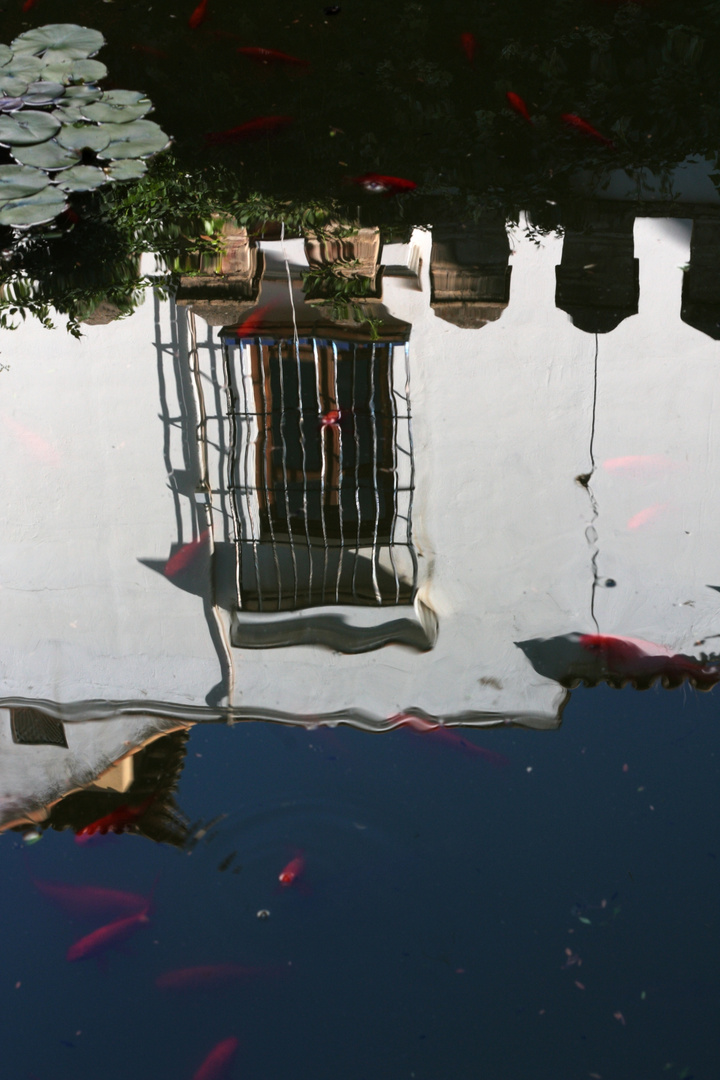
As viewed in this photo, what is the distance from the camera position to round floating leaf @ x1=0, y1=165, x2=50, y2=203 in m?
2.94

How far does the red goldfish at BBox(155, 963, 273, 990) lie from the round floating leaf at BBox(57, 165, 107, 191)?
8.27ft

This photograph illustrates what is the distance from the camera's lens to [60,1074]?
55.6 inches

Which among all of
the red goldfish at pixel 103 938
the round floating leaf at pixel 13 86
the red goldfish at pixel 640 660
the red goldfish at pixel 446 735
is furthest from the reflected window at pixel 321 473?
the round floating leaf at pixel 13 86

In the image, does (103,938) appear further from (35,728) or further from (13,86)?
(13,86)

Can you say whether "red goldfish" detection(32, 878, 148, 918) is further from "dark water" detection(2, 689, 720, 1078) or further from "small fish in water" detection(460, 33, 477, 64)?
"small fish in water" detection(460, 33, 477, 64)

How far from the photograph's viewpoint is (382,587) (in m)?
2.20

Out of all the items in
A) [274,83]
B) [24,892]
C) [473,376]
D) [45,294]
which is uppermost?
[274,83]

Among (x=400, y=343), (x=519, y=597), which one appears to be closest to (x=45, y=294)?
(x=400, y=343)

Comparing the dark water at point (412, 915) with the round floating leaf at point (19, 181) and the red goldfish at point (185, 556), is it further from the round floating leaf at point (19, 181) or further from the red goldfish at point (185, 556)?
the round floating leaf at point (19, 181)

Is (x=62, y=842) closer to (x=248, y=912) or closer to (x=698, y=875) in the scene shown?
(x=248, y=912)

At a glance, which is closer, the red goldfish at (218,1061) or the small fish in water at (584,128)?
the red goldfish at (218,1061)

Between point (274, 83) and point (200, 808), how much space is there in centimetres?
308

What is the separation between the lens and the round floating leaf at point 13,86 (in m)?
3.27

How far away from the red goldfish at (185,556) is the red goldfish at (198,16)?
2788mm
